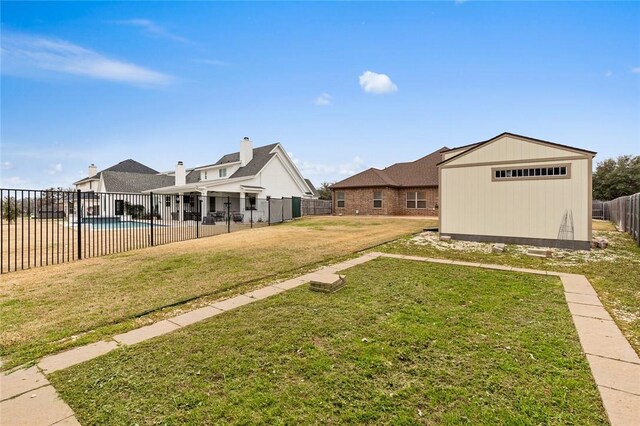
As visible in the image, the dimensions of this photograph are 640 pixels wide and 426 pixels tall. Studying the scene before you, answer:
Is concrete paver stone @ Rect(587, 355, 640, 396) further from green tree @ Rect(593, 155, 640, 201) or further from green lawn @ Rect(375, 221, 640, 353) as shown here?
green tree @ Rect(593, 155, 640, 201)

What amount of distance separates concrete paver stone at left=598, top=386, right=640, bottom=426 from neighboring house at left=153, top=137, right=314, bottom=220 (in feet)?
65.3

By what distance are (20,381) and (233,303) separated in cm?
234

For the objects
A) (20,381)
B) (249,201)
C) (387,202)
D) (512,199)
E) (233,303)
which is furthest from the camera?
(387,202)

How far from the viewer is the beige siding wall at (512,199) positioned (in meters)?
9.60

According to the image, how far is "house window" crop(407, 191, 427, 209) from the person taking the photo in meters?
24.2

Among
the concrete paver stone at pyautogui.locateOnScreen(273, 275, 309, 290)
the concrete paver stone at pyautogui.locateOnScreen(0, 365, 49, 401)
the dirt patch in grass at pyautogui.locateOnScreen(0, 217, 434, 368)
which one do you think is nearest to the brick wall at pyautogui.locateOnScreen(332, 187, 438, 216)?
the dirt patch in grass at pyautogui.locateOnScreen(0, 217, 434, 368)

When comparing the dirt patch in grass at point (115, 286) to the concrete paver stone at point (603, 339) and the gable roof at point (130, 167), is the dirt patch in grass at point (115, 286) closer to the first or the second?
the concrete paver stone at point (603, 339)

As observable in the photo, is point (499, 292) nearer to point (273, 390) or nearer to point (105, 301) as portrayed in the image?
point (273, 390)

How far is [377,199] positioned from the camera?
81.6 ft

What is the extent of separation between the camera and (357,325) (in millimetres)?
3635

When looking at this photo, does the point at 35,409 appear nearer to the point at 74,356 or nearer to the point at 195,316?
the point at 74,356

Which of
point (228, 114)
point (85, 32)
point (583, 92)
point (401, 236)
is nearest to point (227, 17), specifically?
point (85, 32)

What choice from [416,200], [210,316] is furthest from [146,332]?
[416,200]

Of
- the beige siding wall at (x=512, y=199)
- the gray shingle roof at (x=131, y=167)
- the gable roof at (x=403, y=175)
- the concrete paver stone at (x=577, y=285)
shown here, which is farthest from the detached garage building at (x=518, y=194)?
the gray shingle roof at (x=131, y=167)
